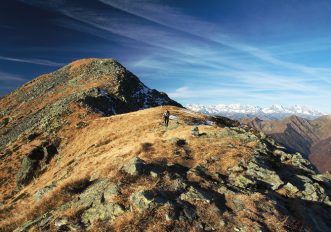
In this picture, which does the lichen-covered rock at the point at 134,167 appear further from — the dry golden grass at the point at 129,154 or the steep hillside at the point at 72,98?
the steep hillside at the point at 72,98

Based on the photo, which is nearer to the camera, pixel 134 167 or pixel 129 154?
pixel 134 167

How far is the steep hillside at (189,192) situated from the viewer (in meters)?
21.2

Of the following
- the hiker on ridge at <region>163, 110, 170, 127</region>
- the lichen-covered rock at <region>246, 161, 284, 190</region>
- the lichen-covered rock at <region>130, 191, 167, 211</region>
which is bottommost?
the lichen-covered rock at <region>130, 191, 167, 211</region>

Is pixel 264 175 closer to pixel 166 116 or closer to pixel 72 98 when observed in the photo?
pixel 166 116

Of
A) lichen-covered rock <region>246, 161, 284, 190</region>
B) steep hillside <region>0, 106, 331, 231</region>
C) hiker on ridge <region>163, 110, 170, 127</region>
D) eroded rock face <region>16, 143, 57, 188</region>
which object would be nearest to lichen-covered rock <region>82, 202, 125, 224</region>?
steep hillside <region>0, 106, 331, 231</region>

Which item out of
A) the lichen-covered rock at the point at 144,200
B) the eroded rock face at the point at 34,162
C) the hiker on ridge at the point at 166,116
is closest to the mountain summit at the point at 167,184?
the lichen-covered rock at the point at 144,200

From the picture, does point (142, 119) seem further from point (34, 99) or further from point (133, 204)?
point (34, 99)

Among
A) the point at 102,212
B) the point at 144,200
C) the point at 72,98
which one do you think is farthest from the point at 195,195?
the point at 72,98

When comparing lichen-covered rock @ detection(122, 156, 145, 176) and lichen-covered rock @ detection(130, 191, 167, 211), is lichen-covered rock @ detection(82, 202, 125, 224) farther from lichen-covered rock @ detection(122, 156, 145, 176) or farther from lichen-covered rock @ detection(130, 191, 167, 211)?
lichen-covered rock @ detection(122, 156, 145, 176)

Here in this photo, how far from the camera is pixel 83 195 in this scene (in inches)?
990

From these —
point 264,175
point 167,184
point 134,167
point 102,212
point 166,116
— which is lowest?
point 102,212

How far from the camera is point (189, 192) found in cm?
2402

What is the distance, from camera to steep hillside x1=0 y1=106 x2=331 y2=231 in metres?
21.2

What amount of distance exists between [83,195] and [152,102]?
77.5 meters
